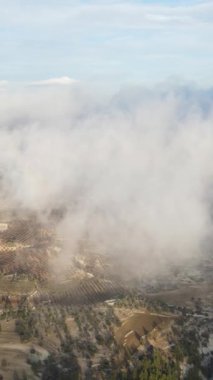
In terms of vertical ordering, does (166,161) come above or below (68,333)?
above

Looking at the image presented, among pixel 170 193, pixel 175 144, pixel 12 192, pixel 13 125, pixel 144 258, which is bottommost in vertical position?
pixel 144 258

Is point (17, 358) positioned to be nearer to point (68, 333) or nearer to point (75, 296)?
point (68, 333)

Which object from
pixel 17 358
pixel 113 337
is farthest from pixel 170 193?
pixel 17 358

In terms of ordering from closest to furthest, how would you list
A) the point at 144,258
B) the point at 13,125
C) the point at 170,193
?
1. the point at 144,258
2. the point at 170,193
3. the point at 13,125

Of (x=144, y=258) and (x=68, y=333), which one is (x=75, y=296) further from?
(x=144, y=258)

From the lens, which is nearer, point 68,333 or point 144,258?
point 68,333

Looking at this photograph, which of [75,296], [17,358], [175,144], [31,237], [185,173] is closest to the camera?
[17,358]

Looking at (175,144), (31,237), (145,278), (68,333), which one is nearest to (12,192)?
(31,237)

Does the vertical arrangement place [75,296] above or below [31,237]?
below

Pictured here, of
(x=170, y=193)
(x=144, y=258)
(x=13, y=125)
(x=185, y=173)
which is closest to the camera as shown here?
(x=144, y=258)
